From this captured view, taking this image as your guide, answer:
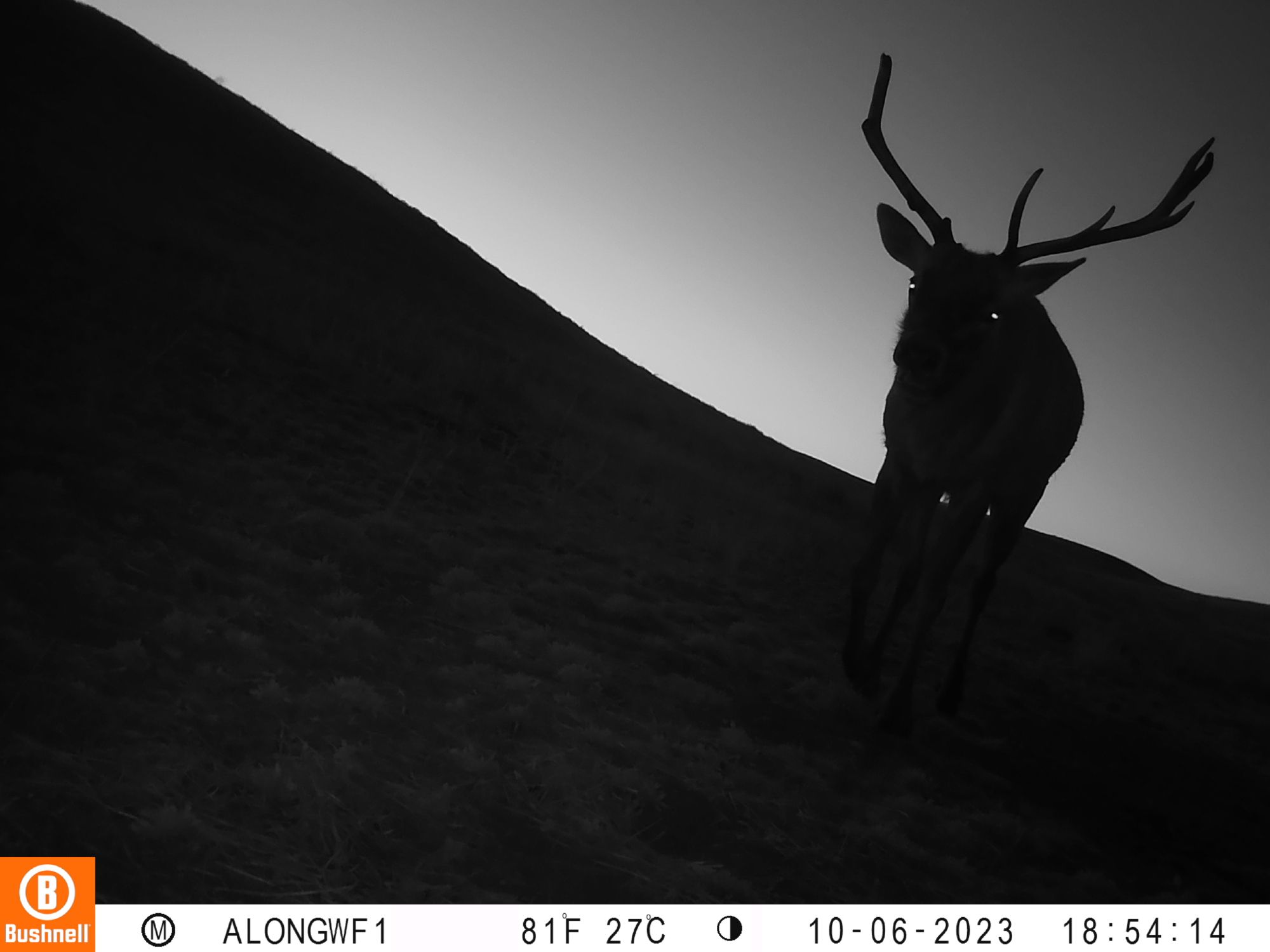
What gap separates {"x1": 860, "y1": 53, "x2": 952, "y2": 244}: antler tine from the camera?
5438 millimetres

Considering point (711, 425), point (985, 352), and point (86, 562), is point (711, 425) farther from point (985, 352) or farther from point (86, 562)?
point (86, 562)

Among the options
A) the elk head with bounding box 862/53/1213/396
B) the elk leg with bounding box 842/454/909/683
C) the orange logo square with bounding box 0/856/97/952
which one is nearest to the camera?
the orange logo square with bounding box 0/856/97/952

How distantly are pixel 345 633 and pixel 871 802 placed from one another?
2.60 meters

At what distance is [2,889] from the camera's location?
1894 millimetres

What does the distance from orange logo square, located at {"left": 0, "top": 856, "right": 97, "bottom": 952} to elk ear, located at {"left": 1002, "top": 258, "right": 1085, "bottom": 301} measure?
5381 millimetres

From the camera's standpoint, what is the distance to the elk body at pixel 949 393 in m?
4.91

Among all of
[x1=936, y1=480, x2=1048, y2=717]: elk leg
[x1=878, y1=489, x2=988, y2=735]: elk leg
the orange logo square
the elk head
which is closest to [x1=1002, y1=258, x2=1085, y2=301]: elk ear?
the elk head
